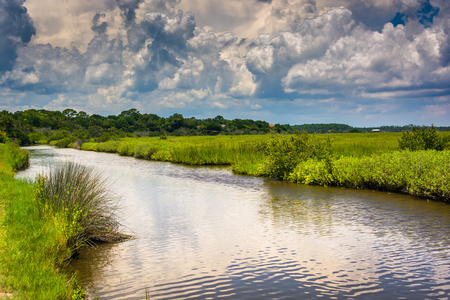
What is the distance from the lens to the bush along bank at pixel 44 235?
554cm

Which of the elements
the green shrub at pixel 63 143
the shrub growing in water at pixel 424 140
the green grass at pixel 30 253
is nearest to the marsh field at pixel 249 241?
the green grass at pixel 30 253

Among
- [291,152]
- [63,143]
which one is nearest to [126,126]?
[63,143]

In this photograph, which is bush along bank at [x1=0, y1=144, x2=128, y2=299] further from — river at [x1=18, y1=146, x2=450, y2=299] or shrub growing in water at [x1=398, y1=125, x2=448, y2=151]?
shrub growing in water at [x1=398, y1=125, x2=448, y2=151]

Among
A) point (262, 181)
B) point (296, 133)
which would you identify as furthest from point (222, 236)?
point (296, 133)

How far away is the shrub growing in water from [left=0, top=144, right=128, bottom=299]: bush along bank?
58.2 feet

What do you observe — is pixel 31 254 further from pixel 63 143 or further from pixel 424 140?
pixel 63 143

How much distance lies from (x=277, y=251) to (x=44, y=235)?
16.4ft

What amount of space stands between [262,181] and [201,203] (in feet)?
24.0

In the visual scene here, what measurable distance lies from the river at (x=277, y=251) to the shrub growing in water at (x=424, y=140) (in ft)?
24.1

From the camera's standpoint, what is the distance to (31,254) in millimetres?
6633

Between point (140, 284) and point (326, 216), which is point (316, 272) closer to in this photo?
point (140, 284)

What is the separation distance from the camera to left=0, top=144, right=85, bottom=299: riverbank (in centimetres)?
536

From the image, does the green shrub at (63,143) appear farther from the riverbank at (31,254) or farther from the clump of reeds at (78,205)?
the clump of reeds at (78,205)

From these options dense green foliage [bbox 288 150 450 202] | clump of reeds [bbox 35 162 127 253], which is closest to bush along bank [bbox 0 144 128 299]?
clump of reeds [bbox 35 162 127 253]
